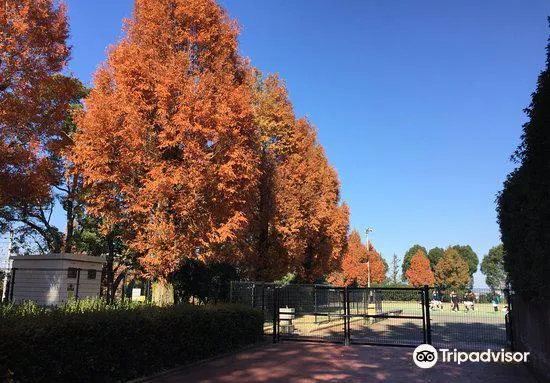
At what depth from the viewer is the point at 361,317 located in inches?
675

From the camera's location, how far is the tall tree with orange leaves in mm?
13305

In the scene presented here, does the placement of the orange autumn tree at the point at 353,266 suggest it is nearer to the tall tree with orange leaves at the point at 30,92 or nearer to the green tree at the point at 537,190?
the tall tree with orange leaves at the point at 30,92

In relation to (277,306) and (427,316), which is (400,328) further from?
(277,306)

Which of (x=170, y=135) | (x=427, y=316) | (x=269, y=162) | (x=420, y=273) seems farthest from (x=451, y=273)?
(x=170, y=135)

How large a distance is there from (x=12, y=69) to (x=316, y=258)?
22.9 m

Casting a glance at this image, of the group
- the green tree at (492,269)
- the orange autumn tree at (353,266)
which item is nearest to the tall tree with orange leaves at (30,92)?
the orange autumn tree at (353,266)

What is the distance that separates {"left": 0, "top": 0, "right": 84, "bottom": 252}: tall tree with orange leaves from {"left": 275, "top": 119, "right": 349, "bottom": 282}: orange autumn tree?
11.7 m

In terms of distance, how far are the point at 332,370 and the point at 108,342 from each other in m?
4.94

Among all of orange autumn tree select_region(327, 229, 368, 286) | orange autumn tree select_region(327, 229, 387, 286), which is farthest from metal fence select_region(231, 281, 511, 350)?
orange autumn tree select_region(327, 229, 368, 286)

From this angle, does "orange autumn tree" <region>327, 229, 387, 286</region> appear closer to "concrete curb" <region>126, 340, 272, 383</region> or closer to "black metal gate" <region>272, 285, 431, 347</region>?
"black metal gate" <region>272, 285, 431, 347</region>

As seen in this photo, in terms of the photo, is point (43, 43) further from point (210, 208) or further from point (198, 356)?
point (198, 356)

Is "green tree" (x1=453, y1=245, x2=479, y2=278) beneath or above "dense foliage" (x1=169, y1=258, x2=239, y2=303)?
above

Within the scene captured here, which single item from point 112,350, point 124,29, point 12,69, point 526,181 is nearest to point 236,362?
point 112,350

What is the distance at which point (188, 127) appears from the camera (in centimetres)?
1345
